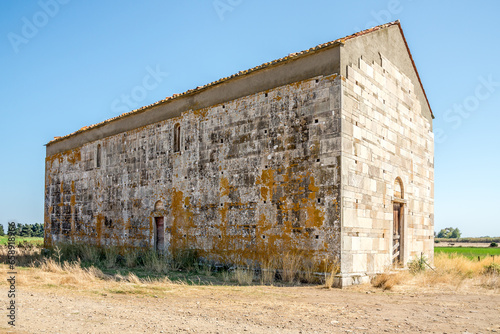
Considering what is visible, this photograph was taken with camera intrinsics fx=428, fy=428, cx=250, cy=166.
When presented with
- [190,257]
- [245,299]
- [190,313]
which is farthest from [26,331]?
[190,257]

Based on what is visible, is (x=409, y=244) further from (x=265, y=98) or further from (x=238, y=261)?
(x=265, y=98)

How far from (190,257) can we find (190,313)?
7406 mm

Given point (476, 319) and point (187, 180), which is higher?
point (187, 180)

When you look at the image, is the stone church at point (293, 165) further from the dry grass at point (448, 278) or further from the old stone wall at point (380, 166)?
the dry grass at point (448, 278)

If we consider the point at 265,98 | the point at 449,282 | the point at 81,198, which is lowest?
the point at 449,282

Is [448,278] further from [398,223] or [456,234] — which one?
[456,234]

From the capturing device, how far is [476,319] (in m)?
7.39

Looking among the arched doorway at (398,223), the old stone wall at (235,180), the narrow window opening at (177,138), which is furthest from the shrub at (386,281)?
the narrow window opening at (177,138)

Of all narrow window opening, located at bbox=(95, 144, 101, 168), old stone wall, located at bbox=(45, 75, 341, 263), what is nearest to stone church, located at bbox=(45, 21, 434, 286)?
old stone wall, located at bbox=(45, 75, 341, 263)

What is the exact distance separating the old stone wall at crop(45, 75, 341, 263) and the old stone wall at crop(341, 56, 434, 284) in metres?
0.55

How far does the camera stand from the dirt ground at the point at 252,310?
20.6 ft

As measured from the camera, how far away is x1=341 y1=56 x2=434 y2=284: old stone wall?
1159 centimetres

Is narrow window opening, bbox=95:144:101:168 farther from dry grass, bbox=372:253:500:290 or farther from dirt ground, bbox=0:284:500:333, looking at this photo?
dry grass, bbox=372:253:500:290

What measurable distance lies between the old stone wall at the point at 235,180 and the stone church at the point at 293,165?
4cm
